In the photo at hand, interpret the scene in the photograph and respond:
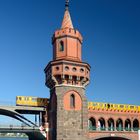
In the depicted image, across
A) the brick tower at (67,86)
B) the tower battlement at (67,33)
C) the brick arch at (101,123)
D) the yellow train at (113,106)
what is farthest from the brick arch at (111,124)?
the tower battlement at (67,33)

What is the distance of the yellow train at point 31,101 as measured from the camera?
2052 inches

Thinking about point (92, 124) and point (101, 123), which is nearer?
point (92, 124)

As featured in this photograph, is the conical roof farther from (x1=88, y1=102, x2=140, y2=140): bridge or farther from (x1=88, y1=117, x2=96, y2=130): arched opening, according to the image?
(x1=88, y1=117, x2=96, y2=130): arched opening

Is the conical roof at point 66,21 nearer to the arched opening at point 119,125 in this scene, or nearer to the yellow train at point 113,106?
the yellow train at point 113,106

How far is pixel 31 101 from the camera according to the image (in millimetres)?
53000

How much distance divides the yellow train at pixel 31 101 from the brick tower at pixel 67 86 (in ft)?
6.81

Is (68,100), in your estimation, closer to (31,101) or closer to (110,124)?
(31,101)

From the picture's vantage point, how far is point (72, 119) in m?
47.8

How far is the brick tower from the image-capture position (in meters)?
47.4

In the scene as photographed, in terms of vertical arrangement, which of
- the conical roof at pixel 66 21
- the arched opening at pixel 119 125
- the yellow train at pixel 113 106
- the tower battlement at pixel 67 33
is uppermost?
the conical roof at pixel 66 21

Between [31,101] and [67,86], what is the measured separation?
7852 millimetres

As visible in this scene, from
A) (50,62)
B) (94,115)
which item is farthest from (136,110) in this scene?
(50,62)

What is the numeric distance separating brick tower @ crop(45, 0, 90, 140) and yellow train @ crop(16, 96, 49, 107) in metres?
2.07

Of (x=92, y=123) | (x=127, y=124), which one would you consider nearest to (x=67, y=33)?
(x=92, y=123)
